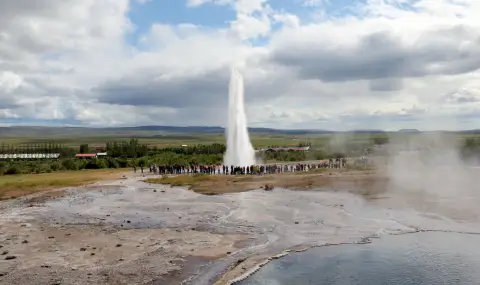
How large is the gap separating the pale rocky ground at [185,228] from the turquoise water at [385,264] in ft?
2.94

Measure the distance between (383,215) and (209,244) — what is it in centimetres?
842

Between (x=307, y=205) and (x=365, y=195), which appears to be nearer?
(x=307, y=205)

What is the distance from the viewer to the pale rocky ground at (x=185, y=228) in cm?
1272

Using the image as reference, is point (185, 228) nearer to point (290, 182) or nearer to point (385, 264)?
point (385, 264)

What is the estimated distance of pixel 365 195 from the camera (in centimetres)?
2634

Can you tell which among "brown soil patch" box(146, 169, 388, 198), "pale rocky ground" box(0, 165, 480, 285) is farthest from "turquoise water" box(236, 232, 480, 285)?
"brown soil patch" box(146, 169, 388, 198)

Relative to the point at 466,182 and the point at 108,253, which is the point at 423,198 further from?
the point at 108,253

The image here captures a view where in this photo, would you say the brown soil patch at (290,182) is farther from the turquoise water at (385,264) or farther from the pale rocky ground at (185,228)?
the turquoise water at (385,264)

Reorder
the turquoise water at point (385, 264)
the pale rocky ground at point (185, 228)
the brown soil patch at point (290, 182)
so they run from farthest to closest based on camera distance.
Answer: the brown soil patch at point (290, 182)
the pale rocky ground at point (185, 228)
the turquoise water at point (385, 264)

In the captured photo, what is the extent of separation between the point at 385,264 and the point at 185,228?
7.97 m

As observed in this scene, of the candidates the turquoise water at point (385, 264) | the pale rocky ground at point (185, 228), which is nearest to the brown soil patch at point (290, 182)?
the pale rocky ground at point (185, 228)

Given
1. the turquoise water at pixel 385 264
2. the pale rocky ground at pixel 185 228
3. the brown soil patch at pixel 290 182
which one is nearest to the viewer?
the turquoise water at pixel 385 264

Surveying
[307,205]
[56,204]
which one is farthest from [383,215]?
[56,204]

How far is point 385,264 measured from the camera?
12992 millimetres
